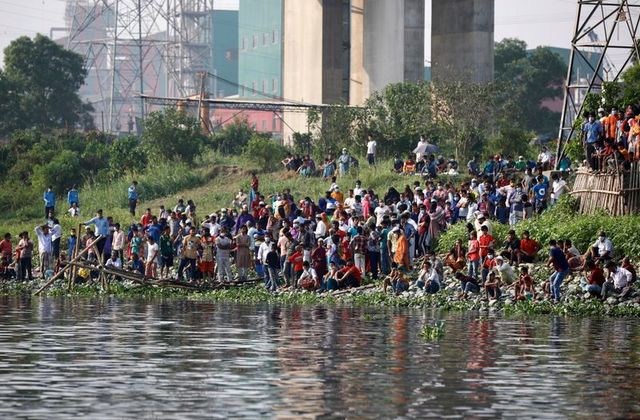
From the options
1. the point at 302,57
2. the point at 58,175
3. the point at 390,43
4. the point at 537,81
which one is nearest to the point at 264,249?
the point at 58,175

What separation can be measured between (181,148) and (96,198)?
5355mm

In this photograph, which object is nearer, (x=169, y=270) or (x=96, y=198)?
(x=169, y=270)

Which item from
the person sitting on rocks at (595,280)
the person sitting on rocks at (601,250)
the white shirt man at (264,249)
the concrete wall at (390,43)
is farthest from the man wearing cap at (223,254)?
the concrete wall at (390,43)

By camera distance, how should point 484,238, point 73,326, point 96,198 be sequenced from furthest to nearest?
1. point 96,198
2. point 484,238
3. point 73,326

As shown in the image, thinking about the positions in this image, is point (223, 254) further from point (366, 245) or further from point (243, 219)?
point (366, 245)

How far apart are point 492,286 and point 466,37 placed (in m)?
35.6

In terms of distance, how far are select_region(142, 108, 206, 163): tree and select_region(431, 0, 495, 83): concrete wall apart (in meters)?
11.6

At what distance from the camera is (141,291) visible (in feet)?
130

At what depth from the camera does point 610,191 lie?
3709 cm

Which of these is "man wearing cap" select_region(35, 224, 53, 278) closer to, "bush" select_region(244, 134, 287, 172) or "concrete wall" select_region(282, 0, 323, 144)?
"bush" select_region(244, 134, 287, 172)

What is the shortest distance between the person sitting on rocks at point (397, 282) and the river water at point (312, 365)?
10.2 feet

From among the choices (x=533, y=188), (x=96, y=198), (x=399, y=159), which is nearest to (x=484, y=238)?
(x=533, y=188)

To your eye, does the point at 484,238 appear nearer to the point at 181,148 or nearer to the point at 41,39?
the point at 181,148

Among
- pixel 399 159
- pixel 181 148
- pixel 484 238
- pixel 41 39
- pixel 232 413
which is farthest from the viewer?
pixel 41 39
